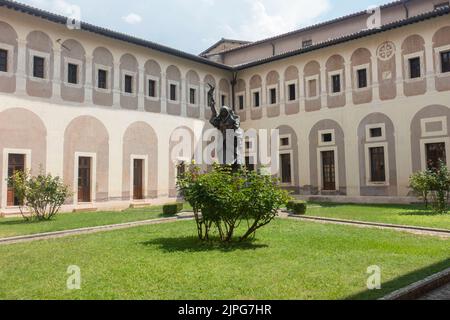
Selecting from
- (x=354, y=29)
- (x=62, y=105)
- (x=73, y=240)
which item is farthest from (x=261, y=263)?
(x=354, y=29)

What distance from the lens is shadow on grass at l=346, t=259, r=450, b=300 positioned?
4555mm

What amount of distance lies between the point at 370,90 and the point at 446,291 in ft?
53.7

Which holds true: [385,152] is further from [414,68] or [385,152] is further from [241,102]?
[241,102]

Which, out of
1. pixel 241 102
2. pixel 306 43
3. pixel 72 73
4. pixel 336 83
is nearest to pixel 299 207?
pixel 336 83

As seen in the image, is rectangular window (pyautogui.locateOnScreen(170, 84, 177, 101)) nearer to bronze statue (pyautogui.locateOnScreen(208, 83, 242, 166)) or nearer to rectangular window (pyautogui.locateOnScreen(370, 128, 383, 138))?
Result: rectangular window (pyautogui.locateOnScreen(370, 128, 383, 138))

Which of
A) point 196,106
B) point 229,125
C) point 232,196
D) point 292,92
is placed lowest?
point 232,196

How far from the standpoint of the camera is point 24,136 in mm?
16031

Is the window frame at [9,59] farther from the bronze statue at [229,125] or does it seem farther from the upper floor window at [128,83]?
the bronze statue at [229,125]

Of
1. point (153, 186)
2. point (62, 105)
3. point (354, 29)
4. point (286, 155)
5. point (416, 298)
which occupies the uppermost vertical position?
point (354, 29)

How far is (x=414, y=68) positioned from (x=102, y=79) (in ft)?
48.5

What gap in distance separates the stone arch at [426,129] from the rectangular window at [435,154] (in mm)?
222

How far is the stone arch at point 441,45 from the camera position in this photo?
17.6 m

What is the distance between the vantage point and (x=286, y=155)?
23062 mm
